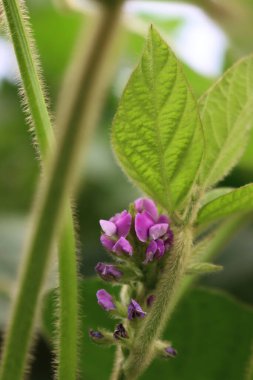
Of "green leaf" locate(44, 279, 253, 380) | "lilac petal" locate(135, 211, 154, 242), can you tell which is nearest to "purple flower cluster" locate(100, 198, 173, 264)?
"lilac petal" locate(135, 211, 154, 242)

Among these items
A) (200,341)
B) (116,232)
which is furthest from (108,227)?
(200,341)

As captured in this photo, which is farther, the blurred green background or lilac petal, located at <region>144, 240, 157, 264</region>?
the blurred green background

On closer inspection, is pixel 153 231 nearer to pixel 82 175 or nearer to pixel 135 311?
pixel 135 311

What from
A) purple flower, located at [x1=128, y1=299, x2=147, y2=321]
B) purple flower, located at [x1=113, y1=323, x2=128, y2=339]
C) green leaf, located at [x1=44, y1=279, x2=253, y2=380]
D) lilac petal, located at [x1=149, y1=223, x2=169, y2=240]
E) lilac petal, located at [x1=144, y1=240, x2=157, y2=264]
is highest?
lilac petal, located at [x1=149, y1=223, x2=169, y2=240]

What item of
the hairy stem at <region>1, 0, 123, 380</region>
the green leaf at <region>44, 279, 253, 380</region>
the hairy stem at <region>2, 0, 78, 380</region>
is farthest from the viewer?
the green leaf at <region>44, 279, 253, 380</region>

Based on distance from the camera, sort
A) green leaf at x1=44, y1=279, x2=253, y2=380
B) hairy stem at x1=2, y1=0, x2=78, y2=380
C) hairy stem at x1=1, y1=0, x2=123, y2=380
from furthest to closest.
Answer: green leaf at x1=44, y1=279, x2=253, y2=380 → hairy stem at x1=2, y1=0, x2=78, y2=380 → hairy stem at x1=1, y1=0, x2=123, y2=380

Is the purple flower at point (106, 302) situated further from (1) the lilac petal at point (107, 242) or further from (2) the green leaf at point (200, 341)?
(2) the green leaf at point (200, 341)

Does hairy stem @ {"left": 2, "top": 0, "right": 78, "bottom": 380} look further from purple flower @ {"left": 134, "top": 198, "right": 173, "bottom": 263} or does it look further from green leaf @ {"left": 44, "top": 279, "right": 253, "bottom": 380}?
green leaf @ {"left": 44, "top": 279, "right": 253, "bottom": 380}
